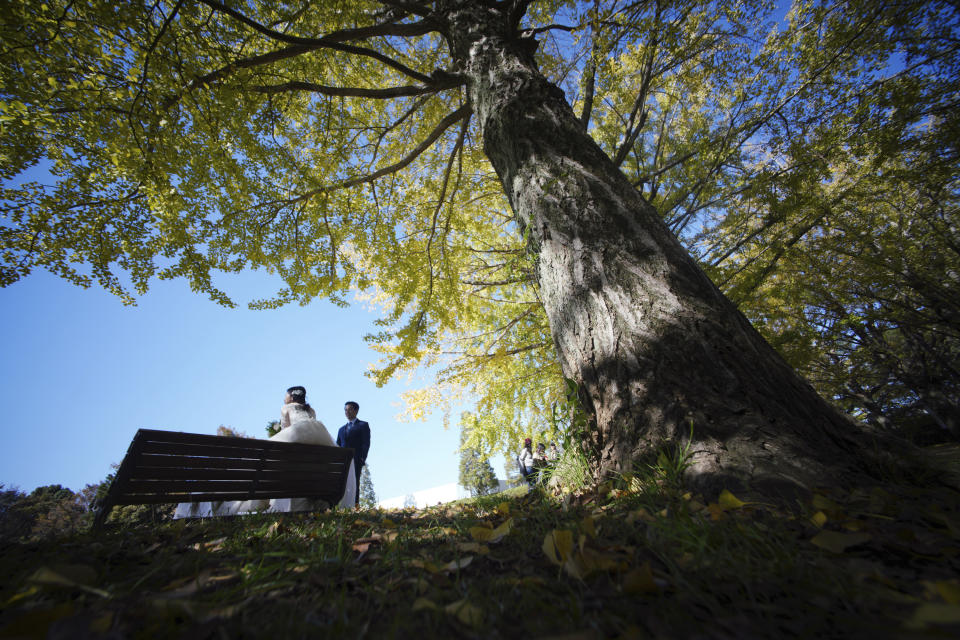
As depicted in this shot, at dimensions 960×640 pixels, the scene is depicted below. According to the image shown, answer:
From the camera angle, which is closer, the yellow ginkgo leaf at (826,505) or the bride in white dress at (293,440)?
the yellow ginkgo leaf at (826,505)

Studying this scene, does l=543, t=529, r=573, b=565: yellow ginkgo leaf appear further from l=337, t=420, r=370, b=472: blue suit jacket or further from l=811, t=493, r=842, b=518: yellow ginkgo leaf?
l=337, t=420, r=370, b=472: blue suit jacket

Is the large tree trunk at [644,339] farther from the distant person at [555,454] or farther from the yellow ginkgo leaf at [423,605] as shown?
the yellow ginkgo leaf at [423,605]

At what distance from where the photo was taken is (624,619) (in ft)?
2.07

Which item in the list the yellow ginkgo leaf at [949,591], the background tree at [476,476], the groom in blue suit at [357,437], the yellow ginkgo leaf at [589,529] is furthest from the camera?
the background tree at [476,476]

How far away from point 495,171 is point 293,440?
12.3ft

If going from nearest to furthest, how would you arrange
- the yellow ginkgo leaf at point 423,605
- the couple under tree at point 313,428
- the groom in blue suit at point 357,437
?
the yellow ginkgo leaf at point 423,605
the couple under tree at point 313,428
the groom in blue suit at point 357,437

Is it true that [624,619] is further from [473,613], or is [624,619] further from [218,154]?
[218,154]

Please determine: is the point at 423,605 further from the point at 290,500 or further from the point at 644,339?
the point at 290,500

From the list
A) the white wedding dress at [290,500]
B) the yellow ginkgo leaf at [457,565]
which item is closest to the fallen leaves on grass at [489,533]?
the yellow ginkgo leaf at [457,565]

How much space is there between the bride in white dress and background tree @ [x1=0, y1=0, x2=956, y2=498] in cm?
106

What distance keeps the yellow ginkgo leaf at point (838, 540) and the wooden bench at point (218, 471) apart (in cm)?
356

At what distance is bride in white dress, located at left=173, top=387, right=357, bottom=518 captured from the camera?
3697mm

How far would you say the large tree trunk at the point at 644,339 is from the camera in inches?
51.9

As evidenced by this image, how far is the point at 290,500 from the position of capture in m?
4.10
